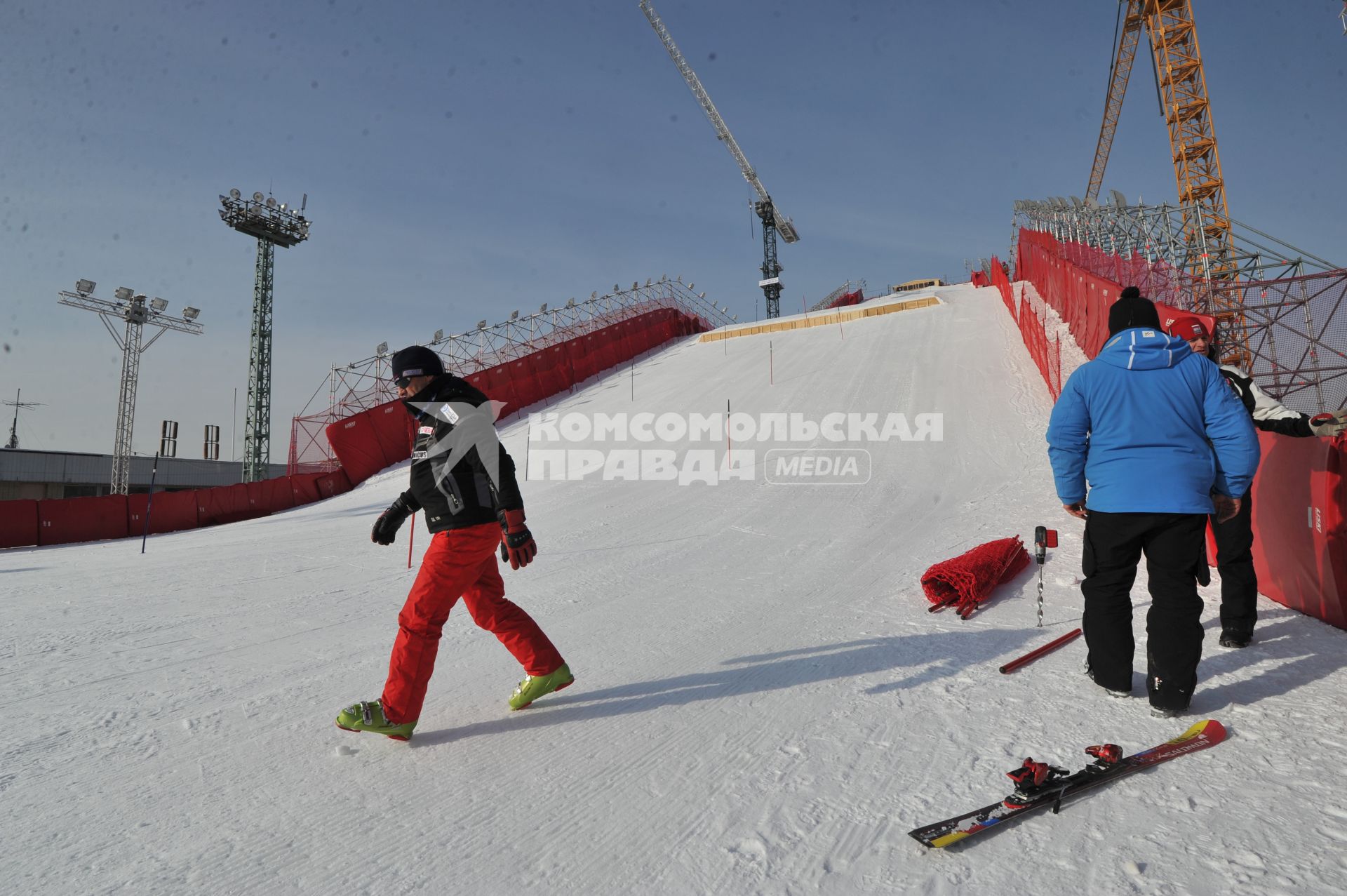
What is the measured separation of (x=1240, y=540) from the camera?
145 inches

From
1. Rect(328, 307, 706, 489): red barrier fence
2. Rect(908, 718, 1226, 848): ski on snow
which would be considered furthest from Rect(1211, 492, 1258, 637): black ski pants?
Rect(328, 307, 706, 489): red barrier fence

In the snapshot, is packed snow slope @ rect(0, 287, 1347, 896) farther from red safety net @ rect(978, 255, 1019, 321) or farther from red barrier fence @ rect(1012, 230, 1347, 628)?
red safety net @ rect(978, 255, 1019, 321)

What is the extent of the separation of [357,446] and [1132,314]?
17.0 metres

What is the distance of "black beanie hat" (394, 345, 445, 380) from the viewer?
10.2ft

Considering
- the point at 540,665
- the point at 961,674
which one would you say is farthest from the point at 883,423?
the point at 540,665

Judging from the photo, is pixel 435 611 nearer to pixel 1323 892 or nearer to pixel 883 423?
pixel 1323 892

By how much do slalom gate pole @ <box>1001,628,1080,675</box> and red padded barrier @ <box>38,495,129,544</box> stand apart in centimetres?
1639

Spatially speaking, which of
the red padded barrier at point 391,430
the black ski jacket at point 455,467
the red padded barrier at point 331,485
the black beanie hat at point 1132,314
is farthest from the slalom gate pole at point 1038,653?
the red padded barrier at point 391,430

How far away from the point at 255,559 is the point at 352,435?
10.1 m

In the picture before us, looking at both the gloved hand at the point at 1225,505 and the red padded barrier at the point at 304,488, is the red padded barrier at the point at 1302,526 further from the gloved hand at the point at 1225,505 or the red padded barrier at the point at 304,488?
the red padded barrier at the point at 304,488

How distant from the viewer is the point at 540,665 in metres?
3.25

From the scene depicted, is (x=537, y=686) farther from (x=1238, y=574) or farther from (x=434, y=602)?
(x=1238, y=574)

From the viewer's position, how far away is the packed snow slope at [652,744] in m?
1.97

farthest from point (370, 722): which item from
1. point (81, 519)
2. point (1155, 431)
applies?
point (81, 519)
